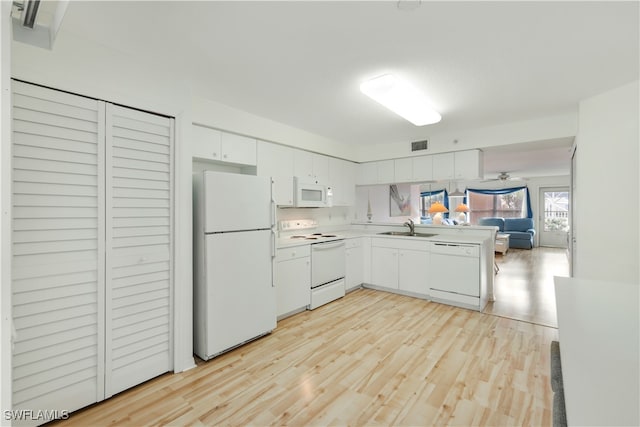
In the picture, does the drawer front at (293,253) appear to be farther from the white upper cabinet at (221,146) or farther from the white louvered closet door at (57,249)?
the white louvered closet door at (57,249)

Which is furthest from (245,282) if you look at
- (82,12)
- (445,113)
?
(445,113)

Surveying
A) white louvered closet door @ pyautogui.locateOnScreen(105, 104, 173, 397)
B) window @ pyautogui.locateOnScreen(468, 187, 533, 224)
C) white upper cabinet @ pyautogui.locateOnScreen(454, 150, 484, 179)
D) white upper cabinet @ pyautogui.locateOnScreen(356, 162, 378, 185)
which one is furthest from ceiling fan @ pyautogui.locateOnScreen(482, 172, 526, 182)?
white louvered closet door @ pyautogui.locateOnScreen(105, 104, 173, 397)

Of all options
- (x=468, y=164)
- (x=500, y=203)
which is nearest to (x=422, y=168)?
(x=468, y=164)

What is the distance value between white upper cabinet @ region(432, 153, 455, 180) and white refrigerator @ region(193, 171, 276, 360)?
8.77 ft

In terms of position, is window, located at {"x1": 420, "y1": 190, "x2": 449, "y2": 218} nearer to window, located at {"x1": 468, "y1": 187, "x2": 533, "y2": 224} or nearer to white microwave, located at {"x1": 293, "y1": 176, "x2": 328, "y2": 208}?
window, located at {"x1": 468, "y1": 187, "x2": 533, "y2": 224}

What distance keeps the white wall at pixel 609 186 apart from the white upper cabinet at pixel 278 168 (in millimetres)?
3161

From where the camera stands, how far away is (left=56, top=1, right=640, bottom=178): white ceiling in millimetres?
1639

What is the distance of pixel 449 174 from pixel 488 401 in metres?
3.01

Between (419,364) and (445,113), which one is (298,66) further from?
(419,364)

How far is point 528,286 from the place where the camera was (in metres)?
4.70

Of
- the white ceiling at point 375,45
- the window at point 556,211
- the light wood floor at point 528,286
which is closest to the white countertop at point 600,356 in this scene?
the white ceiling at point 375,45

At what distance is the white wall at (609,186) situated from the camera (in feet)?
8.28

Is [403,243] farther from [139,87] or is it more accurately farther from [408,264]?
[139,87]

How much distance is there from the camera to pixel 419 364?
2.35 metres
